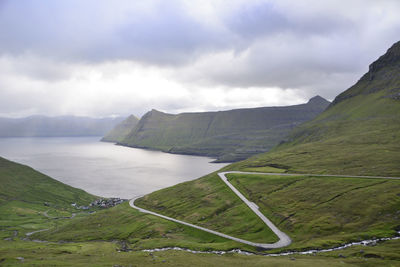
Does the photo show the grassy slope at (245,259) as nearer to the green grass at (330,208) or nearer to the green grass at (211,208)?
the green grass at (330,208)

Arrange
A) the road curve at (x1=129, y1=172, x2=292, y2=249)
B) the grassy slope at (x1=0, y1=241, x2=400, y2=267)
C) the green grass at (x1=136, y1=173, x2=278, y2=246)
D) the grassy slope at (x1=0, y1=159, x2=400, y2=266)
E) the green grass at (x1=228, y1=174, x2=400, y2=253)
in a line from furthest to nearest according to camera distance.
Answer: the green grass at (x1=136, y1=173, x2=278, y2=246) < the road curve at (x1=129, y1=172, x2=292, y2=249) < the green grass at (x1=228, y1=174, x2=400, y2=253) < the grassy slope at (x1=0, y1=159, x2=400, y2=266) < the grassy slope at (x1=0, y1=241, x2=400, y2=267)

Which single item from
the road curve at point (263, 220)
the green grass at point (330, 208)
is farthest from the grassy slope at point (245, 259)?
the road curve at point (263, 220)

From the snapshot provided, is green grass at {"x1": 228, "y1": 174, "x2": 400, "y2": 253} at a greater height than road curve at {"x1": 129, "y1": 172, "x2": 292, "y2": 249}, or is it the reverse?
green grass at {"x1": 228, "y1": 174, "x2": 400, "y2": 253}

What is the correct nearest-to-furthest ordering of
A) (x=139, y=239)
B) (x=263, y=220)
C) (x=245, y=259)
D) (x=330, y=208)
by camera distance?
(x=245, y=259)
(x=330, y=208)
(x=263, y=220)
(x=139, y=239)

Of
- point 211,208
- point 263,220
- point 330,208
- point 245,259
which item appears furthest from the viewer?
point 211,208

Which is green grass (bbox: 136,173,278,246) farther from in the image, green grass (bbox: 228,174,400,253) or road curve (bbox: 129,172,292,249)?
green grass (bbox: 228,174,400,253)

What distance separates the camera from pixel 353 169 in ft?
517

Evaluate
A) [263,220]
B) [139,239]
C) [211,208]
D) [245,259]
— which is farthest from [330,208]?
[139,239]

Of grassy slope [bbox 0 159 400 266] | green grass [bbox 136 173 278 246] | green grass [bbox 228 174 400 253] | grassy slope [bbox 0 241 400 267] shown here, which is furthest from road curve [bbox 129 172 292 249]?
grassy slope [bbox 0 241 400 267]

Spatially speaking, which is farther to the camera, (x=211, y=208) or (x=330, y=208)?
(x=211, y=208)

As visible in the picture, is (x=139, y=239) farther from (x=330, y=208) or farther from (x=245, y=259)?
(x=330, y=208)

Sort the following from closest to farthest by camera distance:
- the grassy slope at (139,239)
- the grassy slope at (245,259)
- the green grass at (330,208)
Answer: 1. the grassy slope at (245,259)
2. the grassy slope at (139,239)
3. the green grass at (330,208)

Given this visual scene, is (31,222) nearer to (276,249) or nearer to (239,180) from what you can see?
(239,180)

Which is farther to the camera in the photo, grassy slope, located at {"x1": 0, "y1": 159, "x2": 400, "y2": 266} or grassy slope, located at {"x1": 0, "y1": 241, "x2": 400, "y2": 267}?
grassy slope, located at {"x1": 0, "y1": 159, "x2": 400, "y2": 266}
